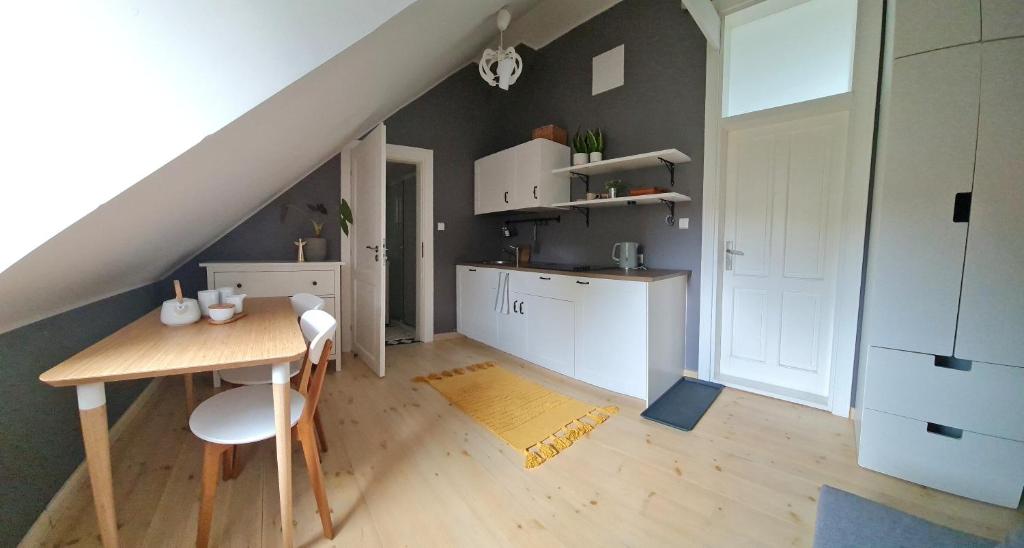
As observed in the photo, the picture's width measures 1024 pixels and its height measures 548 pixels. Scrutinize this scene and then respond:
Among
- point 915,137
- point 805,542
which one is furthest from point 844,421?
point 915,137

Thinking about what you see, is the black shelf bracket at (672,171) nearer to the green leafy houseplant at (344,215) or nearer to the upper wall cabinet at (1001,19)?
the upper wall cabinet at (1001,19)

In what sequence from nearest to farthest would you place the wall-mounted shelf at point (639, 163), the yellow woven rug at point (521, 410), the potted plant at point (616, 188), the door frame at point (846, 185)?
1. the yellow woven rug at point (521, 410)
2. the door frame at point (846, 185)
3. the wall-mounted shelf at point (639, 163)
4. the potted plant at point (616, 188)

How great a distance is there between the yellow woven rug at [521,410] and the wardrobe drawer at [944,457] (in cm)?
121

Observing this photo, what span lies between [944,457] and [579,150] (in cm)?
283

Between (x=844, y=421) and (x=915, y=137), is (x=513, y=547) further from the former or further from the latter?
(x=915, y=137)

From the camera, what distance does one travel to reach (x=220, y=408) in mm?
1325

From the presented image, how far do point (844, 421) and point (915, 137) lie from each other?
1.62 metres

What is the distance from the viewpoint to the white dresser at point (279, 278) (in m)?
2.60

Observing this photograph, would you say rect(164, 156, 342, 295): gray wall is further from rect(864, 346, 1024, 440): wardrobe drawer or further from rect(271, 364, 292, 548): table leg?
rect(864, 346, 1024, 440): wardrobe drawer

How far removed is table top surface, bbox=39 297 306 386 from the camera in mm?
943

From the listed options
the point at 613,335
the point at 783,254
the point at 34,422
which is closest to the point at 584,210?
the point at 613,335

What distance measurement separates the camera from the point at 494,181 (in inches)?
149

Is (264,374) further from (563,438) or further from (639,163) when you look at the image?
(639,163)

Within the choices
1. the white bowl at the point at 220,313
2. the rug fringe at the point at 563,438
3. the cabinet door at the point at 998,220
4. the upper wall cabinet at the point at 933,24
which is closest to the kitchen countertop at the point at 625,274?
the rug fringe at the point at 563,438
